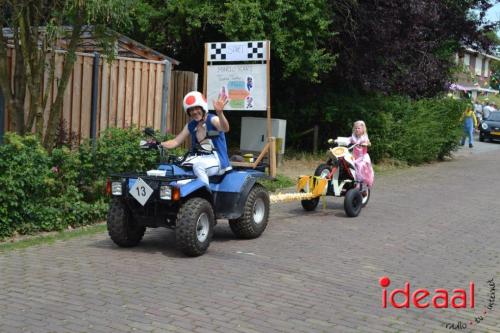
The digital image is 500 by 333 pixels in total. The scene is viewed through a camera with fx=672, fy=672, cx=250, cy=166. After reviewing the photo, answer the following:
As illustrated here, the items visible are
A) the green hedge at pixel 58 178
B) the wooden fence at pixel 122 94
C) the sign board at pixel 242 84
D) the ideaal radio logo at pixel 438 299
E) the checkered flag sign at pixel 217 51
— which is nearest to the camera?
the ideaal radio logo at pixel 438 299

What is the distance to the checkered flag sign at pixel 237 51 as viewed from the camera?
40.0 ft

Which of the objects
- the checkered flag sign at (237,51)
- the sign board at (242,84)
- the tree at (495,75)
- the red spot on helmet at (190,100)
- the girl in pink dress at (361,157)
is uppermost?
the tree at (495,75)

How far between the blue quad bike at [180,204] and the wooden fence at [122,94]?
3.62m

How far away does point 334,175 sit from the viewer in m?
10.3

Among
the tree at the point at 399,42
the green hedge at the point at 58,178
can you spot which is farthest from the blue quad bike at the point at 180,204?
the tree at the point at 399,42

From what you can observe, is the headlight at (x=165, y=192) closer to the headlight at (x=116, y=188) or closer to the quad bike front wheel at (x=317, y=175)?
the headlight at (x=116, y=188)

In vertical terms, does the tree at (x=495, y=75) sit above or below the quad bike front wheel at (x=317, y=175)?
above

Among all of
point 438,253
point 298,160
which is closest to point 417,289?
point 438,253

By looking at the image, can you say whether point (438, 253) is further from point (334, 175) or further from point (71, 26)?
point (71, 26)

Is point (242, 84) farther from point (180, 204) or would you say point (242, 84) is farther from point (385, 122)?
point (385, 122)

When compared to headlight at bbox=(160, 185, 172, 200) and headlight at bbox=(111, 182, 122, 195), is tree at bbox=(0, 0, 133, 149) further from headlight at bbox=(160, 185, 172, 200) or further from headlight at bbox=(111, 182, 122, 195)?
headlight at bbox=(160, 185, 172, 200)

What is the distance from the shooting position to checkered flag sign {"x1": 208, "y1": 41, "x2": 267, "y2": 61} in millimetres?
12180

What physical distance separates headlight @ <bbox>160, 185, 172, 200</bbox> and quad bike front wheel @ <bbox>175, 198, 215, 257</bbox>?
22 centimetres

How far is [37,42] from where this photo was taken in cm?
946
